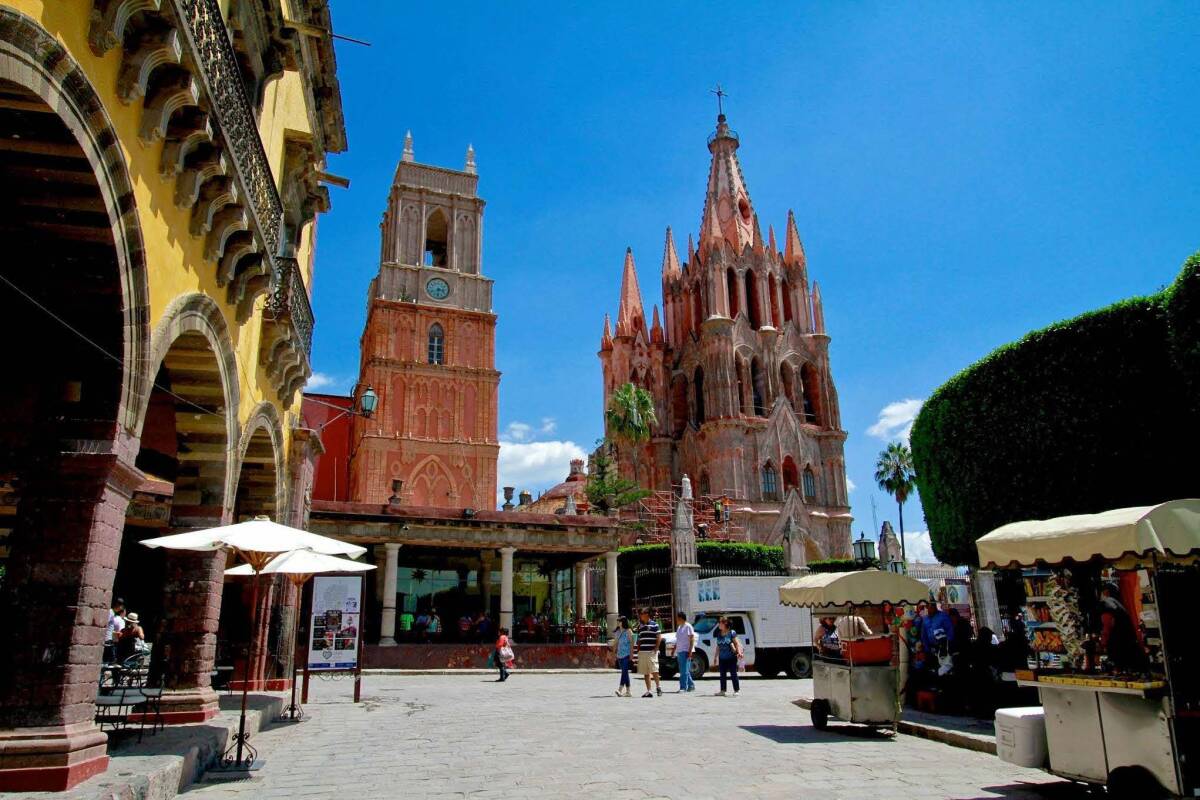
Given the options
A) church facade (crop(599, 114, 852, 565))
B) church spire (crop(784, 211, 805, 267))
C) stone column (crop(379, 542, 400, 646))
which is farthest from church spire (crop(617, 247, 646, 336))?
stone column (crop(379, 542, 400, 646))

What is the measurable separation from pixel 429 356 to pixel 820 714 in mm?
34641

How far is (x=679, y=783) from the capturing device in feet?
23.0

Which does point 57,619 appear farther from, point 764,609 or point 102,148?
point 764,609

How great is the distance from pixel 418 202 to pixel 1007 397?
120ft

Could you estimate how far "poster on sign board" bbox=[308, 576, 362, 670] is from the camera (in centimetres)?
1435

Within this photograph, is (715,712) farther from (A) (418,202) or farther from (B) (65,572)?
(A) (418,202)

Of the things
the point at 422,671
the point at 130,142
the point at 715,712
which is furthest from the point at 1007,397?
the point at 422,671

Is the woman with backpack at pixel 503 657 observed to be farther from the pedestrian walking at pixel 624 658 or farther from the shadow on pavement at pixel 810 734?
the shadow on pavement at pixel 810 734

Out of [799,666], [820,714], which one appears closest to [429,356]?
[799,666]

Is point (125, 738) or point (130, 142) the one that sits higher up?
point (130, 142)

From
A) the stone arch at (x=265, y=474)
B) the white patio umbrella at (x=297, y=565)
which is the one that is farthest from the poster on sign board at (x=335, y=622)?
the white patio umbrella at (x=297, y=565)

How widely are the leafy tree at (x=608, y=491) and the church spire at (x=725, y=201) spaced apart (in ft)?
57.5

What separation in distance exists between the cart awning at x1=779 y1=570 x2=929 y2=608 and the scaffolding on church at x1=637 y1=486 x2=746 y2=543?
104 feet

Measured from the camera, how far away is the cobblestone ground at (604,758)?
6.82 meters
